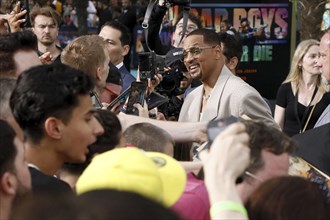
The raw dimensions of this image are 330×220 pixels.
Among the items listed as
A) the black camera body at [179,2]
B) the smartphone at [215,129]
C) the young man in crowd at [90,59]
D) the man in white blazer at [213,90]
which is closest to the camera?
the smartphone at [215,129]

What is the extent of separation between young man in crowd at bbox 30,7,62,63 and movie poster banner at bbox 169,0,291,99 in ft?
11.2

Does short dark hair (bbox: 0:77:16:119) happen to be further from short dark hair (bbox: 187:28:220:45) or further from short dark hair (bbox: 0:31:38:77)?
short dark hair (bbox: 187:28:220:45)

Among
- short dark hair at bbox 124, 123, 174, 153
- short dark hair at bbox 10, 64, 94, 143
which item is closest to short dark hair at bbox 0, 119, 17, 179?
short dark hair at bbox 10, 64, 94, 143

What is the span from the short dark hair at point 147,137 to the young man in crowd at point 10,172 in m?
1.04

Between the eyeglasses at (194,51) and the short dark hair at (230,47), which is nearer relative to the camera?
the eyeglasses at (194,51)

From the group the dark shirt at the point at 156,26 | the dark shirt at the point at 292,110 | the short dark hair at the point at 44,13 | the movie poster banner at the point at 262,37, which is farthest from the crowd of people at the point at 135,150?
the movie poster banner at the point at 262,37

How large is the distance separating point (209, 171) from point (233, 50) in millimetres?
4865

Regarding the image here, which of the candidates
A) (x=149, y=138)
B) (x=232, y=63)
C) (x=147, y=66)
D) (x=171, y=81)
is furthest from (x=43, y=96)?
(x=232, y=63)

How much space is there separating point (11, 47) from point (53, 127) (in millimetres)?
1179

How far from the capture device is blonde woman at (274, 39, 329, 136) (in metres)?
7.68

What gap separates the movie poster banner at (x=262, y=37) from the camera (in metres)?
11.7

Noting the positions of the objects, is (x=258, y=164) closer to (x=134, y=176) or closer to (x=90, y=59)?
(x=134, y=176)

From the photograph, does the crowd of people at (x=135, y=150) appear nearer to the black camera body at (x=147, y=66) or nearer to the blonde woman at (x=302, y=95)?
the black camera body at (x=147, y=66)

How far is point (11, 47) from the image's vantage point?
4.17 meters
